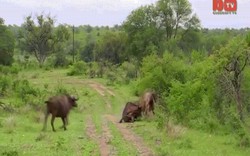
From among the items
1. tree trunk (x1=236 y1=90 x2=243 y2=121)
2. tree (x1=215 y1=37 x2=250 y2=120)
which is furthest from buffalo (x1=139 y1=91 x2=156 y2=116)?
tree trunk (x1=236 y1=90 x2=243 y2=121)

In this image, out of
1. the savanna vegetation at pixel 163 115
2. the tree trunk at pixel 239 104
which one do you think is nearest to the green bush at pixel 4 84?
the savanna vegetation at pixel 163 115

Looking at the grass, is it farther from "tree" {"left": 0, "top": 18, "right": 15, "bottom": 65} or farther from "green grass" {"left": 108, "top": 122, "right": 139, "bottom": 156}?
"tree" {"left": 0, "top": 18, "right": 15, "bottom": 65}

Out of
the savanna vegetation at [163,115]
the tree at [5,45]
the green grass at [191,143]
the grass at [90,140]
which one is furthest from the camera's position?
the tree at [5,45]

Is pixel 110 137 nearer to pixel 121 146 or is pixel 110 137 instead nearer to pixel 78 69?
pixel 121 146

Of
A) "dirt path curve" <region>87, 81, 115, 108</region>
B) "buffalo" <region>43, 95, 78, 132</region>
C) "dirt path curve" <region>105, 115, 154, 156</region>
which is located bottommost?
"dirt path curve" <region>105, 115, 154, 156</region>

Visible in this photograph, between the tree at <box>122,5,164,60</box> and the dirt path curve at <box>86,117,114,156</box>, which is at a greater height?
the tree at <box>122,5,164,60</box>

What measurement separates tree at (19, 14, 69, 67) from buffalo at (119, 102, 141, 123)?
51121 mm

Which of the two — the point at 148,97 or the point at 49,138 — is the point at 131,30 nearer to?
the point at 148,97

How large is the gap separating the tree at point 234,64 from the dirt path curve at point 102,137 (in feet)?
19.1

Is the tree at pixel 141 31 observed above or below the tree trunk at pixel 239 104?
above

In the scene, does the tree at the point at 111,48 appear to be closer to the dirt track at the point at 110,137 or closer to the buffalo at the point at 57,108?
the dirt track at the point at 110,137

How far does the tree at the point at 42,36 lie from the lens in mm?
73500

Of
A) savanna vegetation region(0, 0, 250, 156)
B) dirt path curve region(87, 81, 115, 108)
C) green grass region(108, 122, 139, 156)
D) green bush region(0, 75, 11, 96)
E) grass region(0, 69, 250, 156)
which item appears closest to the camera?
green grass region(108, 122, 139, 156)

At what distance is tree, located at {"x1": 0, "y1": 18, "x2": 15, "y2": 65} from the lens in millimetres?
59744
